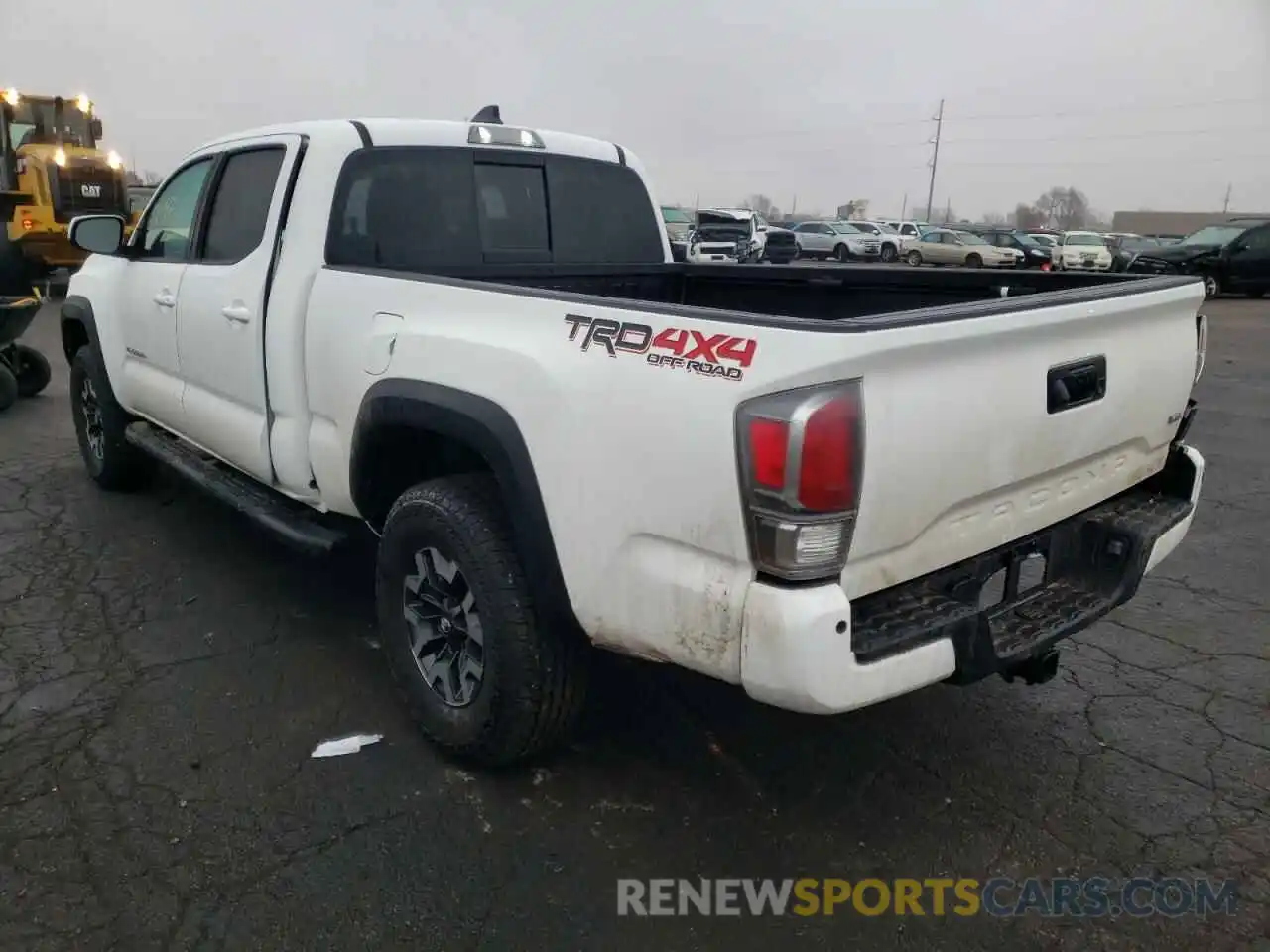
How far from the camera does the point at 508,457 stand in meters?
2.56

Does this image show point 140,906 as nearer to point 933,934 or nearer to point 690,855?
point 690,855

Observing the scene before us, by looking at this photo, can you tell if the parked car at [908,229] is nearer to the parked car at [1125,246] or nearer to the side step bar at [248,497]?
the parked car at [1125,246]

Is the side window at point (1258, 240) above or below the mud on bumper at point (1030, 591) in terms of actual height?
above

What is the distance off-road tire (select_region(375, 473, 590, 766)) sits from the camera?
266cm

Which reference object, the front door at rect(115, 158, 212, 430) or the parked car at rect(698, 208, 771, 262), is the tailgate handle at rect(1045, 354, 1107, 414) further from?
the parked car at rect(698, 208, 771, 262)

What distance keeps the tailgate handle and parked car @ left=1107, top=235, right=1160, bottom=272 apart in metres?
26.8

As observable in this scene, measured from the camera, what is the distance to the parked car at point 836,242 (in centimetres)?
3497

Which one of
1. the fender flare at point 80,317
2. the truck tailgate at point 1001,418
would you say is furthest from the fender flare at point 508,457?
the fender flare at point 80,317

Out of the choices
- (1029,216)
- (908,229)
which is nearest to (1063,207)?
(1029,216)

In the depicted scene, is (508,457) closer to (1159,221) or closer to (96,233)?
(96,233)

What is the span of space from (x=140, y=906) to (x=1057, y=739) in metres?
2.80

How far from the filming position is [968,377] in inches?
89.4

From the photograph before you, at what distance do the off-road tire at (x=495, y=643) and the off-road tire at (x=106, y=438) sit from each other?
3196mm

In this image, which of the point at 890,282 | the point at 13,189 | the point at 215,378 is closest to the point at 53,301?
the point at 13,189
